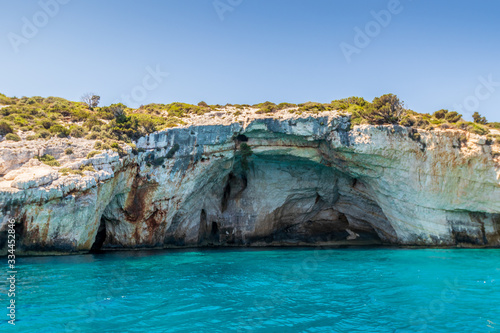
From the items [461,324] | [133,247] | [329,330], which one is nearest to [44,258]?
[133,247]

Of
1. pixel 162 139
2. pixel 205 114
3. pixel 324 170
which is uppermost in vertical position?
pixel 205 114

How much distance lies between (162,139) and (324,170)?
14342 mm

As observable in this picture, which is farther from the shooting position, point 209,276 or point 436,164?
point 436,164

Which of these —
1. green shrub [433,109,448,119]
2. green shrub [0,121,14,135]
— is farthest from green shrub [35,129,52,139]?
green shrub [433,109,448,119]

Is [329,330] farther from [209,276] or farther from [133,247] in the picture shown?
[133,247]

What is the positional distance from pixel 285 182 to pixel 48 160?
61.4 ft

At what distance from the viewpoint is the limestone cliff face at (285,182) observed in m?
25.2

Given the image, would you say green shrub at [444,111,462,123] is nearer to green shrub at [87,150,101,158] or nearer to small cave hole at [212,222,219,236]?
small cave hole at [212,222,219,236]

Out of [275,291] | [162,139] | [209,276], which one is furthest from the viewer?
[162,139]

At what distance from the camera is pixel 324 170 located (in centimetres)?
3039

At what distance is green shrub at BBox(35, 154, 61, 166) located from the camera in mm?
21219

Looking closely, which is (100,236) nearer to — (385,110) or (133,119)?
Result: (133,119)

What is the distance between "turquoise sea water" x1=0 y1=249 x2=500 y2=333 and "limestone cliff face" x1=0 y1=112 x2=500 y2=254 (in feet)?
17.2

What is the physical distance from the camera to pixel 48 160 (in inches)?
848
